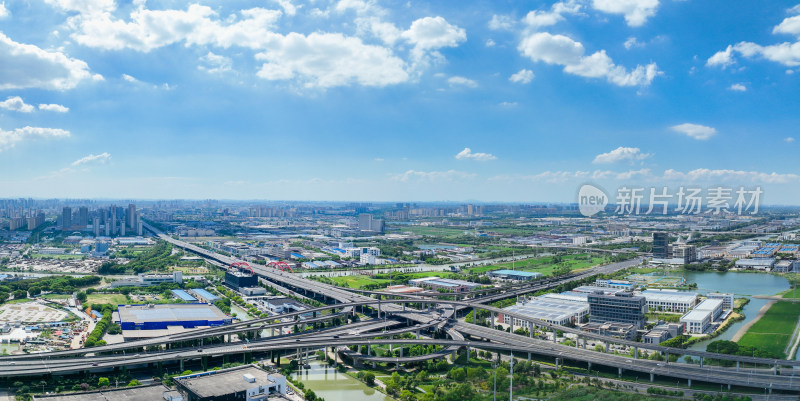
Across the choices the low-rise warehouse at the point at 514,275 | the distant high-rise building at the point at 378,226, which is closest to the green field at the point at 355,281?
the low-rise warehouse at the point at 514,275

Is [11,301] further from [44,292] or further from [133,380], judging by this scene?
[133,380]

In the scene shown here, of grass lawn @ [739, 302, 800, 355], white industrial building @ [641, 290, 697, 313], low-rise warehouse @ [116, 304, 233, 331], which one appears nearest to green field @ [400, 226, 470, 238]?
white industrial building @ [641, 290, 697, 313]

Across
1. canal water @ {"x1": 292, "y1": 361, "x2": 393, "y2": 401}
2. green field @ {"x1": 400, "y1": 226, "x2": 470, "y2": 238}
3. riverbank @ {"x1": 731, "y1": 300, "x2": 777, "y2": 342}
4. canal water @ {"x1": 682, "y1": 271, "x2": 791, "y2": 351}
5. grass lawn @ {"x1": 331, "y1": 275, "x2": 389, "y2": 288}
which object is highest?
green field @ {"x1": 400, "y1": 226, "x2": 470, "y2": 238}

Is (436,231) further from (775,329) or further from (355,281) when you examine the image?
(775,329)

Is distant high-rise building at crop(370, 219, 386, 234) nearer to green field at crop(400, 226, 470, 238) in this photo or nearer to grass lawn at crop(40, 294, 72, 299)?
green field at crop(400, 226, 470, 238)

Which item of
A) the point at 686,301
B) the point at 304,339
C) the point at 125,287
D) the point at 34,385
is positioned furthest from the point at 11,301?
the point at 686,301

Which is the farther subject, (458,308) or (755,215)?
(755,215)

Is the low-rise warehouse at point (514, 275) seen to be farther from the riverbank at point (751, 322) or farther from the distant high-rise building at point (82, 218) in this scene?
the distant high-rise building at point (82, 218)

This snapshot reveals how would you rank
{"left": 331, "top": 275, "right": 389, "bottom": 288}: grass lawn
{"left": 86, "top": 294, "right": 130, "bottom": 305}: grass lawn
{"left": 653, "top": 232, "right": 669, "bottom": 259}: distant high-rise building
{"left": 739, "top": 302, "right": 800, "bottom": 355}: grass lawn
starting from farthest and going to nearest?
{"left": 653, "top": 232, "right": 669, "bottom": 259}: distant high-rise building, {"left": 331, "top": 275, "right": 389, "bottom": 288}: grass lawn, {"left": 86, "top": 294, "right": 130, "bottom": 305}: grass lawn, {"left": 739, "top": 302, "right": 800, "bottom": 355}: grass lawn
